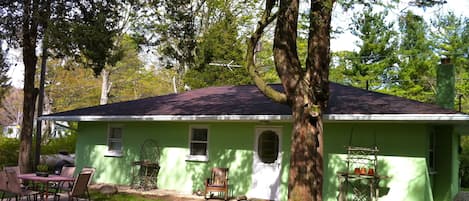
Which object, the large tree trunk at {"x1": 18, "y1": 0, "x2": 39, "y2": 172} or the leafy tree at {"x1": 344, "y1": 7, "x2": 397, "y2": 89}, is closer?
the large tree trunk at {"x1": 18, "y1": 0, "x2": 39, "y2": 172}

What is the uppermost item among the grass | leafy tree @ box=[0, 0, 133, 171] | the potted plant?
leafy tree @ box=[0, 0, 133, 171]

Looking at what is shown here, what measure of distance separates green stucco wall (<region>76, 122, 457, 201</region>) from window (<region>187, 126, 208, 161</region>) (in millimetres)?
151

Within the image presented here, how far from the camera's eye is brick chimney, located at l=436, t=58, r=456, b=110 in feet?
41.4

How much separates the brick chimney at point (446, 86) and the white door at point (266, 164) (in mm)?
4627

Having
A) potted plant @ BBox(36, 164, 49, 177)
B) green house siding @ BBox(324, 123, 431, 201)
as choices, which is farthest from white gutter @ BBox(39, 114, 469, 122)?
potted plant @ BBox(36, 164, 49, 177)

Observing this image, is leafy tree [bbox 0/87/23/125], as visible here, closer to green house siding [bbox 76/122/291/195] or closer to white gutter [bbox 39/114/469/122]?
green house siding [bbox 76/122/291/195]

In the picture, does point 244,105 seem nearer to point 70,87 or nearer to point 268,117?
point 268,117

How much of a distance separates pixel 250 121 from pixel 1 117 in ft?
120

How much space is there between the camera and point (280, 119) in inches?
425

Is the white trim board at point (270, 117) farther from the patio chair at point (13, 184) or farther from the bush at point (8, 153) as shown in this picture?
the patio chair at point (13, 184)

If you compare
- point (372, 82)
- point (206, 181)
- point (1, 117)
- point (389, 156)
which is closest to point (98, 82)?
point (1, 117)

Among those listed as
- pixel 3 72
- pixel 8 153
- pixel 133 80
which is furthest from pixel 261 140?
pixel 133 80

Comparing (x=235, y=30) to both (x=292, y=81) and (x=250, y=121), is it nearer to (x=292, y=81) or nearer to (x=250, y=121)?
(x=250, y=121)

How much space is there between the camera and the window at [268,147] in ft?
39.6
